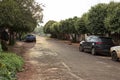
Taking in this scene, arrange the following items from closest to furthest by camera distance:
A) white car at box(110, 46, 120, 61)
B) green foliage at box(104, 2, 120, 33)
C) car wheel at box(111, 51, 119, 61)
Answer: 1. white car at box(110, 46, 120, 61)
2. car wheel at box(111, 51, 119, 61)
3. green foliage at box(104, 2, 120, 33)

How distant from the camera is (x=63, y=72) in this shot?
13.5m

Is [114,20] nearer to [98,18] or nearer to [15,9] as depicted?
[98,18]

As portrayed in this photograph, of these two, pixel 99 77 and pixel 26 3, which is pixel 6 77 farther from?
pixel 26 3

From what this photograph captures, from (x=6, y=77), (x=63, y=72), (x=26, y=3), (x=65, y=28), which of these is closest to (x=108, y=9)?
(x=26, y=3)

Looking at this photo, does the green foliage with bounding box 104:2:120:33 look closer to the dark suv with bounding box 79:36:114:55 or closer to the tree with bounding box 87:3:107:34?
the dark suv with bounding box 79:36:114:55

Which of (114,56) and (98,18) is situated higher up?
(98,18)

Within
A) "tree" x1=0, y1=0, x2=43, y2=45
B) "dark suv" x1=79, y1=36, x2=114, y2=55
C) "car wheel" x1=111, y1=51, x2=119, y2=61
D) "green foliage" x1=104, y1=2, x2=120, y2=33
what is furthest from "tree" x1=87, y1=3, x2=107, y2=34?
"car wheel" x1=111, y1=51, x2=119, y2=61

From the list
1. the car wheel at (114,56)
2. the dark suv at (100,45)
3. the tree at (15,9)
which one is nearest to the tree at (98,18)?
the dark suv at (100,45)


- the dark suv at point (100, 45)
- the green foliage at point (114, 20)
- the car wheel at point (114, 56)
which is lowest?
the car wheel at point (114, 56)

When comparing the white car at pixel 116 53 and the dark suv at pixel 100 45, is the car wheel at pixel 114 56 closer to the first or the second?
the white car at pixel 116 53

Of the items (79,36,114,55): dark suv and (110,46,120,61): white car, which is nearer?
(110,46,120,61): white car

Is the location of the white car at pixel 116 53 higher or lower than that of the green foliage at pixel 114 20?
lower

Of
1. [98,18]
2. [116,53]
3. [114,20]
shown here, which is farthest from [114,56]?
[98,18]

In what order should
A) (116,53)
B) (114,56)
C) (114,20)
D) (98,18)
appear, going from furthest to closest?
(98,18), (114,20), (114,56), (116,53)
